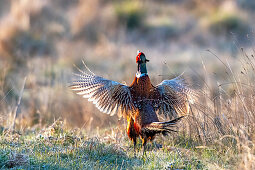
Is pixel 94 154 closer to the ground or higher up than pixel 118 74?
closer to the ground

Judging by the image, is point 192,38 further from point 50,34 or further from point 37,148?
point 37,148

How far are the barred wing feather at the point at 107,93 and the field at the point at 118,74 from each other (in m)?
0.52

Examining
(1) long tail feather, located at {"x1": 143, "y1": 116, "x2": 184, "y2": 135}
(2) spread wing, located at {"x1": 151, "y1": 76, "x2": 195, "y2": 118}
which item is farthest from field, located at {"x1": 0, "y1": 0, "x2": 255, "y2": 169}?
(1) long tail feather, located at {"x1": 143, "y1": 116, "x2": 184, "y2": 135}

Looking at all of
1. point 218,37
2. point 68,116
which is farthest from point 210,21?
point 68,116

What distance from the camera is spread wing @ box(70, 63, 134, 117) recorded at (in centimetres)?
581

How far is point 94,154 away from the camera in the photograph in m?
5.29

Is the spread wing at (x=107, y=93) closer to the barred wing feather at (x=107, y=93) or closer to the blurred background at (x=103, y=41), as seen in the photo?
the barred wing feather at (x=107, y=93)

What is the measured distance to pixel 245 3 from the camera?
21844mm

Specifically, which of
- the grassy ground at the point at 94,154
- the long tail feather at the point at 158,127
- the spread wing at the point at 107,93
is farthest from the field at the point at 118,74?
the spread wing at the point at 107,93

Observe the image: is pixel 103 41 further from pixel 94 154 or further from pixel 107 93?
pixel 94 154

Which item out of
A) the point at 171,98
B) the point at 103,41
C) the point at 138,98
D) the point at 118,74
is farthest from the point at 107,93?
the point at 103,41

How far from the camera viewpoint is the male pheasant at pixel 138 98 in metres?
5.63

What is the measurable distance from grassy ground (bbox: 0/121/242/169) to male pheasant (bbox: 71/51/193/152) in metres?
0.38

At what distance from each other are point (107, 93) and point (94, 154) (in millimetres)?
1016
